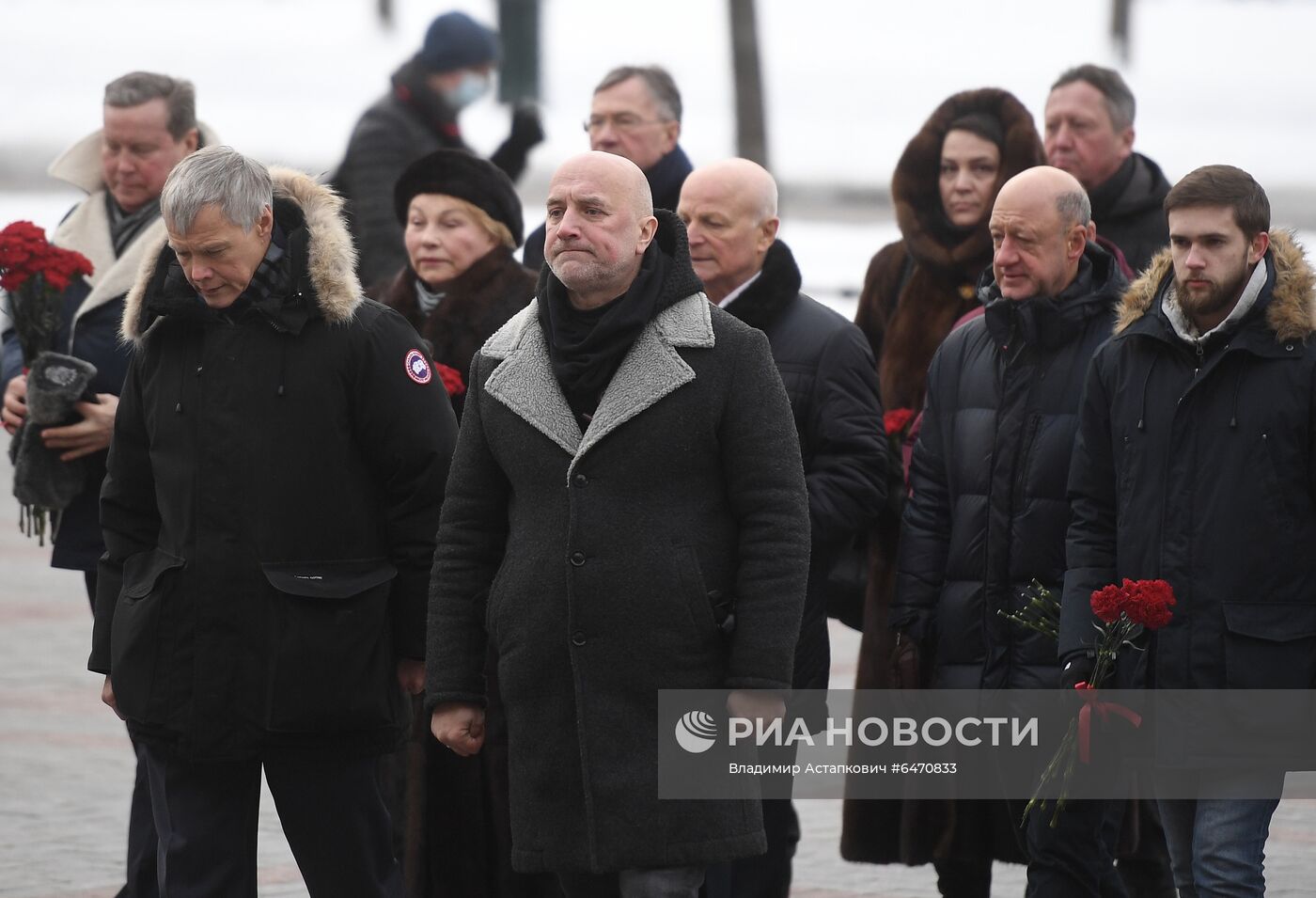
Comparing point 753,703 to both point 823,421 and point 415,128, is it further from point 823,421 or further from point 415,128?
point 415,128

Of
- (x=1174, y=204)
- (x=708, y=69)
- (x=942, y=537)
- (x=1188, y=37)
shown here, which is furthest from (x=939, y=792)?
(x=1188, y=37)

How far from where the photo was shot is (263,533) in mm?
4980

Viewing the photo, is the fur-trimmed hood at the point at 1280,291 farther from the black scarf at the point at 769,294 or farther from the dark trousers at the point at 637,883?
the dark trousers at the point at 637,883

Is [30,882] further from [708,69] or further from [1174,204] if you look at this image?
[708,69]

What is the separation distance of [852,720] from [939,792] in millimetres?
349

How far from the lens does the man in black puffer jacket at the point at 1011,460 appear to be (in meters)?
5.57

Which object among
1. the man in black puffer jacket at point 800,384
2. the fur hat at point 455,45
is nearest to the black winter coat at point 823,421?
the man in black puffer jacket at point 800,384

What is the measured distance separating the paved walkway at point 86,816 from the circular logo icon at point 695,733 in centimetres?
228

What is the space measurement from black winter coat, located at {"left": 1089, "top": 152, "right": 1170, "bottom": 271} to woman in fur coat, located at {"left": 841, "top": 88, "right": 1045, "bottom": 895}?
0.65m

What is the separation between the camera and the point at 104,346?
638cm

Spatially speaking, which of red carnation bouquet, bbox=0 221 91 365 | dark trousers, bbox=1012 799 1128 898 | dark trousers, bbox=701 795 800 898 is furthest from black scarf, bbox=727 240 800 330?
red carnation bouquet, bbox=0 221 91 365

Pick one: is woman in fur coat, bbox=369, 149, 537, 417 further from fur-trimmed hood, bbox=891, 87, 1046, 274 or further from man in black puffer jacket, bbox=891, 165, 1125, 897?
man in black puffer jacket, bbox=891, 165, 1125, 897

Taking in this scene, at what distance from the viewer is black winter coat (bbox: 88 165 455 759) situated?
497 cm

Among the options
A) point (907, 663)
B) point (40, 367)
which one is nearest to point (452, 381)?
point (40, 367)
